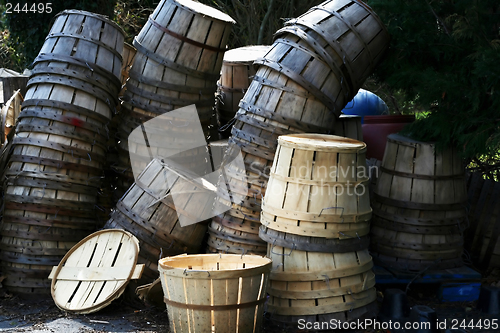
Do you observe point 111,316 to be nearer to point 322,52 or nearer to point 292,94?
point 292,94

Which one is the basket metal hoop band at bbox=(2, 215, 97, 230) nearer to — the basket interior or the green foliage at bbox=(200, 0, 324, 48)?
the basket interior

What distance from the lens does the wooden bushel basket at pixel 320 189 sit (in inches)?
161

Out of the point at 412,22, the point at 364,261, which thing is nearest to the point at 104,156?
the point at 364,261

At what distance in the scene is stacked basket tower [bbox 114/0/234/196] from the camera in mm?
5398

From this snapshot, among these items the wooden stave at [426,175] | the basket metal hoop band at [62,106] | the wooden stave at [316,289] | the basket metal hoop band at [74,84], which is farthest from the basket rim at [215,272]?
the basket metal hoop band at [74,84]

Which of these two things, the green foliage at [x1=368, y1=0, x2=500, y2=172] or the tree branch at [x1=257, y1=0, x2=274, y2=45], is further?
the tree branch at [x1=257, y1=0, x2=274, y2=45]

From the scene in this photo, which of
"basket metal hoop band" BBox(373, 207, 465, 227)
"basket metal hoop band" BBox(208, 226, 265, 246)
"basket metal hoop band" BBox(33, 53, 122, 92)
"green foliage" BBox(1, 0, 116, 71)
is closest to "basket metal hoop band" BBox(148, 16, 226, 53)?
"basket metal hoop band" BBox(33, 53, 122, 92)

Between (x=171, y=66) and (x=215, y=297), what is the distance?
2.54m

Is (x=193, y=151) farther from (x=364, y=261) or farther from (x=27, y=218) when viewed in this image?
(x=364, y=261)

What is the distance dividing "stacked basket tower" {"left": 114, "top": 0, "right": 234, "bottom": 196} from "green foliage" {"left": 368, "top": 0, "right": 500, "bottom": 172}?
1.61m

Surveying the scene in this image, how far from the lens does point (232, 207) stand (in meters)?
4.84

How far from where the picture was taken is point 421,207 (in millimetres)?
4926

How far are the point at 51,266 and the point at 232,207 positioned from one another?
181cm

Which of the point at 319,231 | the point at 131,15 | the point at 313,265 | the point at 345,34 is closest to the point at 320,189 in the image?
the point at 319,231
